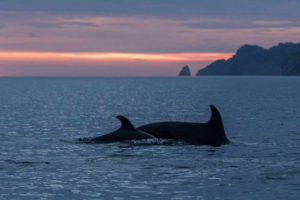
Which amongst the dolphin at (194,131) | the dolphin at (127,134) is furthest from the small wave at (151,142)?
the dolphin at (194,131)

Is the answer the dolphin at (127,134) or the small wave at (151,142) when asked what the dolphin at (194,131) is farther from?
the dolphin at (127,134)

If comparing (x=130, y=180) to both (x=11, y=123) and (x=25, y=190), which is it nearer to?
(x=25, y=190)

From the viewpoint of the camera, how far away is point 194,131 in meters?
33.7

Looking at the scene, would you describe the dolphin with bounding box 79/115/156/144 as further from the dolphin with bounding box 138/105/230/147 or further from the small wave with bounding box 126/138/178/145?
the dolphin with bounding box 138/105/230/147

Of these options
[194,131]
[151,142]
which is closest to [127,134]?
[151,142]

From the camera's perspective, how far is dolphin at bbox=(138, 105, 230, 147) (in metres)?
33.4

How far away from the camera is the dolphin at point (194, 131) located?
33.4 metres

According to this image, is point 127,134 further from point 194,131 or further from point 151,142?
point 194,131

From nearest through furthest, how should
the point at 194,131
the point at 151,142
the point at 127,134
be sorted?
the point at 151,142 → the point at 127,134 → the point at 194,131

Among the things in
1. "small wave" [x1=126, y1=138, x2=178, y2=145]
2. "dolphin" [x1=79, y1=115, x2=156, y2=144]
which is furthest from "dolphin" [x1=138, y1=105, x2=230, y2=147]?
"dolphin" [x1=79, y1=115, x2=156, y2=144]

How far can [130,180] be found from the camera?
23500 millimetres

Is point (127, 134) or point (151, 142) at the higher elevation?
point (127, 134)

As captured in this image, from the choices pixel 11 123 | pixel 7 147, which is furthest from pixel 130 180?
pixel 11 123

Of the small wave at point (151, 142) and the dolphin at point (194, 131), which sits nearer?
the small wave at point (151, 142)
